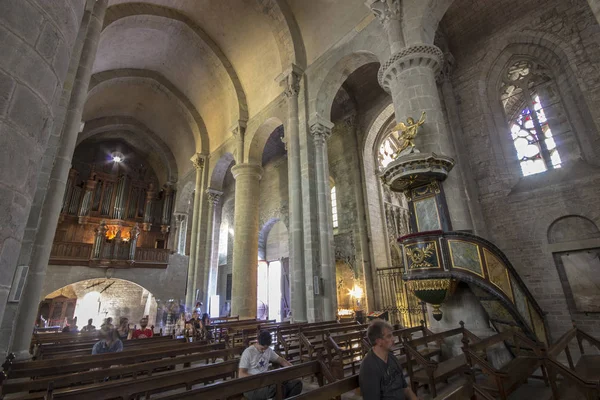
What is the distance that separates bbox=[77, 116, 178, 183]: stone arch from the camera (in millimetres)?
17828

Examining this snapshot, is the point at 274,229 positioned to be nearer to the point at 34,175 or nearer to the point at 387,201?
the point at 387,201

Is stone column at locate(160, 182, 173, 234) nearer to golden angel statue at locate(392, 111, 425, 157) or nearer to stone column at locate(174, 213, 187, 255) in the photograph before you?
stone column at locate(174, 213, 187, 255)

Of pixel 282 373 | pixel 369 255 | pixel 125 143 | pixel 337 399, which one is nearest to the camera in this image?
pixel 337 399

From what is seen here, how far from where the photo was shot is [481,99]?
9453 mm

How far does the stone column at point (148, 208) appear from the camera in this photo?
18509 mm

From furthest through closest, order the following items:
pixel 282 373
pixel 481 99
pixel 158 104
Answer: pixel 158 104 → pixel 481 99 → pixel 282 373

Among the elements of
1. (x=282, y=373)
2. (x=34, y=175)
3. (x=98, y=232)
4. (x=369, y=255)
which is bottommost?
(x=282, y=373)

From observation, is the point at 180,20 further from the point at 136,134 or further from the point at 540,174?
the point at 540,174

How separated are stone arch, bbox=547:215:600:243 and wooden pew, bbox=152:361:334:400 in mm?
7991

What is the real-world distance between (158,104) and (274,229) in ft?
32.4

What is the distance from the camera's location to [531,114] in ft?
29.2

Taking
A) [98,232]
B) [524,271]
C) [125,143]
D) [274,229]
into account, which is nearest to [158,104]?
[125,143]

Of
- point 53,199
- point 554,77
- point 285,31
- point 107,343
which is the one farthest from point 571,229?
point 53,199

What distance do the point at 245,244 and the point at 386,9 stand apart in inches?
358
